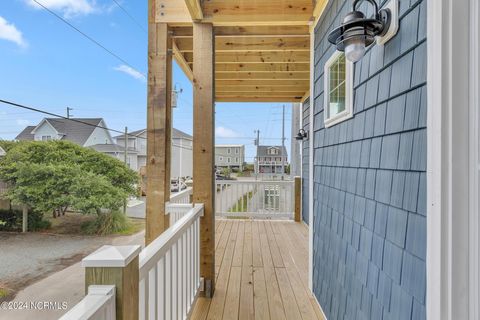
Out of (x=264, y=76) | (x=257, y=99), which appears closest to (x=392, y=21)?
(x=264, y=76)

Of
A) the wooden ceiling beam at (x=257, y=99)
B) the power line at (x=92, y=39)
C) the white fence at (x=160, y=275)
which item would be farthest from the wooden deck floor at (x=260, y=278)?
the wooden ceiling beam at (x=257, y=99)

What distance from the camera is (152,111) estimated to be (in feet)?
8.27

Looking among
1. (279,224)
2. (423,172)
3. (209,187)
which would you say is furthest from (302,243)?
(423,172)

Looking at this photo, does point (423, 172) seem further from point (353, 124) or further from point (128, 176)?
point (128, 176)

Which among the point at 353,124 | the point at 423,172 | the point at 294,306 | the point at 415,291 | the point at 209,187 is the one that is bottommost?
the point at 294,306

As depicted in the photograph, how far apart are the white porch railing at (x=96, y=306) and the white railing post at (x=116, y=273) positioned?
0.6 inches

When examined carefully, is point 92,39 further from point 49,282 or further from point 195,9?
point 49,282

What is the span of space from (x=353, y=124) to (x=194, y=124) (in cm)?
139

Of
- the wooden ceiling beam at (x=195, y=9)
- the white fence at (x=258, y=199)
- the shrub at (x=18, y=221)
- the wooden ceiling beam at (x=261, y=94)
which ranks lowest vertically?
the white fence at (x=258, y=199)

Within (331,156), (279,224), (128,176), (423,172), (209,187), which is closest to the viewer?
(423,172)

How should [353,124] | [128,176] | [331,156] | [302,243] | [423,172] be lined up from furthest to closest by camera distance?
[302,243] → [128,176] → [331,156] → [353,124] → [423,172]

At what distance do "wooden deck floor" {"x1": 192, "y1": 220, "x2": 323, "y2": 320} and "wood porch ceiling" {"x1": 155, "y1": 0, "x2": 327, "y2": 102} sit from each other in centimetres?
248

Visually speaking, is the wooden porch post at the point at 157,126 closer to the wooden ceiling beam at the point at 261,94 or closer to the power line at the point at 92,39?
the power line at the point at 92,39

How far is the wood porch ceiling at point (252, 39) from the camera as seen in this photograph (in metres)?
2.45
